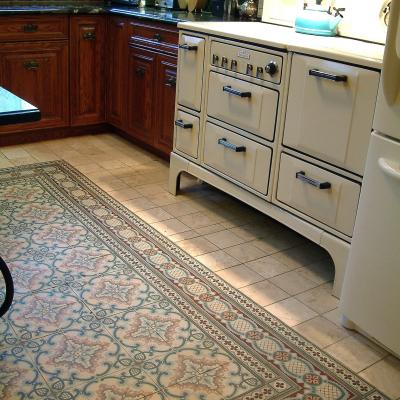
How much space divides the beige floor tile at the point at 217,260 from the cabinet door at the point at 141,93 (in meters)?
1.31

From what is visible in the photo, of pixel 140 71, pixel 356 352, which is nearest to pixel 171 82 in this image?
pixel 140 71

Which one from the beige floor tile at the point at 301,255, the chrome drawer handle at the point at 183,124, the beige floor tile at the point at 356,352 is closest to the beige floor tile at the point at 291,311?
the beige floor tile at the point at 356,352

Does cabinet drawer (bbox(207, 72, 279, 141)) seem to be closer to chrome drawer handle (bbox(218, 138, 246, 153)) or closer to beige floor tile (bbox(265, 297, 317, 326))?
chrome drawer handle (bbox(218, 138, 246, 153))

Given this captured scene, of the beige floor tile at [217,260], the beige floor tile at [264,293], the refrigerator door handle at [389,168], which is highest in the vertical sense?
the refrigerator door handle at [389,168]

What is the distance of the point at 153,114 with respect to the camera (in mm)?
3564

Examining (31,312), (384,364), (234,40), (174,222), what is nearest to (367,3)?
(234,40)

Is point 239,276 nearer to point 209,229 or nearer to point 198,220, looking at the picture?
point 209,229

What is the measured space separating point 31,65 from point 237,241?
1.91 m

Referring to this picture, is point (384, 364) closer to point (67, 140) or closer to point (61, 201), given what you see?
point (61, 201)

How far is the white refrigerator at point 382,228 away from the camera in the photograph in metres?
1.71

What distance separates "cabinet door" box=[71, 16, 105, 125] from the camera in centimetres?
380

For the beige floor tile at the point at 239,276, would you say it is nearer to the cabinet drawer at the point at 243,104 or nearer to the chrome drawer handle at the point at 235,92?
A: the cabinet drawer at the point at 243,104

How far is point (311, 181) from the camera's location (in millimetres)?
2250

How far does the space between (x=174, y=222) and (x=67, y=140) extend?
1492mm
